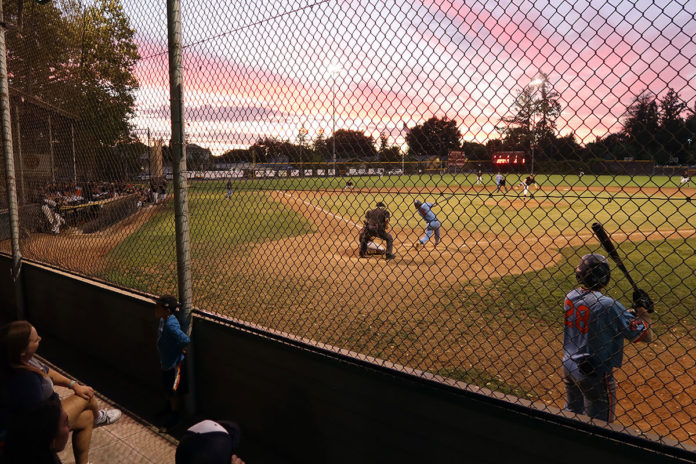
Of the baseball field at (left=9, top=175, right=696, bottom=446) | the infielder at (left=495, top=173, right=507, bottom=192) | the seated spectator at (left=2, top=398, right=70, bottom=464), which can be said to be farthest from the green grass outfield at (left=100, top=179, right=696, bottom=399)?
the seated spectator at (left=2, top=398, right=70, bottom=464)

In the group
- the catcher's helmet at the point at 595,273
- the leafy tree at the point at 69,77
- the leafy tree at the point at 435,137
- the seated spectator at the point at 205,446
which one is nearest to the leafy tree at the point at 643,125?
the leafy tree at the point at 435,137

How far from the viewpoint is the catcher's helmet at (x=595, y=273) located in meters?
3.13

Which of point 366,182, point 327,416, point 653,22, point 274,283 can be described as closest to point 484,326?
point 366,182

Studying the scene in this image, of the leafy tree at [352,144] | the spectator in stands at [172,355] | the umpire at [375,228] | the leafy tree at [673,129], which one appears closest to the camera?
the leafy tree at [673,129]

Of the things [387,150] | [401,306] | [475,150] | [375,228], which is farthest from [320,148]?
[375,228]

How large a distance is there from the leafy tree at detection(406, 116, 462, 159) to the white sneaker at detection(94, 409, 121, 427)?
371cm

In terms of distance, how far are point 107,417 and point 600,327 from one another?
4282 mm

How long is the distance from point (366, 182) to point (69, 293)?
169 inches

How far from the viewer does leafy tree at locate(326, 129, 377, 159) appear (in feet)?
10.6

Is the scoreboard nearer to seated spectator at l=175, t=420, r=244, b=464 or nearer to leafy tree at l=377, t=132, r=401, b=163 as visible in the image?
leafy tree at l=377, t=132, r=401, b=163

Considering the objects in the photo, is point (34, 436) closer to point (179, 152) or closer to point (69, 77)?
point (179, 152)

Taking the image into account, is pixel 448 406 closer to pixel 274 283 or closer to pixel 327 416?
pixel 327 416

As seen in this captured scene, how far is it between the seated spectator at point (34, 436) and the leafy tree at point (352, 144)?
237cm

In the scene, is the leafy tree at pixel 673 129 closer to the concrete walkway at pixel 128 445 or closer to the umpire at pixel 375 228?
the concrete walkway at pixel 128 445
